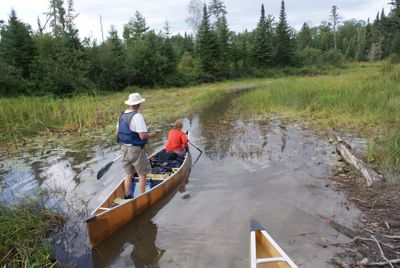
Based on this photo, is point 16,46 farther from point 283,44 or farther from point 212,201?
point 283,44

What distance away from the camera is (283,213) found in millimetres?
5719

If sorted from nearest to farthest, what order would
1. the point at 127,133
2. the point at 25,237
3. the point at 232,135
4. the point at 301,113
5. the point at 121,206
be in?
the point at 25,237 < the point at 121,206 < the point at 127,133 < the point at 232,135 < the point at 301,113

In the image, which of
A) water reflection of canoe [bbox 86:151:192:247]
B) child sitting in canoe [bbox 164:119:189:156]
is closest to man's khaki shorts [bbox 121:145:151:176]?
water reflection of canoe [bbox 86:151:192:247]

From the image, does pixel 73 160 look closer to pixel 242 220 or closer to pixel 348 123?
pixel 242 220

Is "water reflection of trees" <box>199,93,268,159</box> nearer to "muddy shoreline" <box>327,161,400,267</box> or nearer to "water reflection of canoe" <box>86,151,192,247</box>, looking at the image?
"water reflection of canoe" <box>86,151,192,247</box>

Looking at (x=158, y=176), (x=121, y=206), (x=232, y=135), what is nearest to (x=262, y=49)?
(x=232, y=135)

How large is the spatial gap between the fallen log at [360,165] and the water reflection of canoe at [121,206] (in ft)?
12.2

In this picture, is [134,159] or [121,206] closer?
[121,206]

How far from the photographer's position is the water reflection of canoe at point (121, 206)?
186 inches

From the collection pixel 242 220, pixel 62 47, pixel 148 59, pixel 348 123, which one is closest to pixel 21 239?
pixel 242 220

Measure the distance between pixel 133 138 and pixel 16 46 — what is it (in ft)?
71.8

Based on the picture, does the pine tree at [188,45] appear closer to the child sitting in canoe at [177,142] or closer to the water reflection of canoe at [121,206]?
the child sitting in canoe at [177,142]

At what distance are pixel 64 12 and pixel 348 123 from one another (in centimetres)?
3932

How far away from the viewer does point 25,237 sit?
14.5 feet
